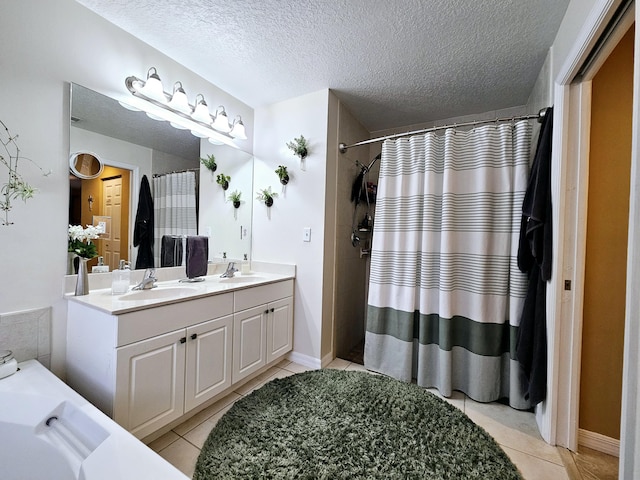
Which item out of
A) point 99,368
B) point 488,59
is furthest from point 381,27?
point 99,368

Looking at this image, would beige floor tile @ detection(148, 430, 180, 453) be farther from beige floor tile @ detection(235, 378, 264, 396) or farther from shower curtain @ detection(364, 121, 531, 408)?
shower curtain @ detection(364, 121, 531, 408)

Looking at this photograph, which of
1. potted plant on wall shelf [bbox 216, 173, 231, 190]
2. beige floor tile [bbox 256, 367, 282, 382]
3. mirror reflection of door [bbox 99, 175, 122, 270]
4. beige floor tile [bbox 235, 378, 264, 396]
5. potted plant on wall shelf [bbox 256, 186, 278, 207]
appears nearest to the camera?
mirror reflection of door [bbox 99, 175, 122, 270]

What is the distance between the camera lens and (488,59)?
71.1 inches

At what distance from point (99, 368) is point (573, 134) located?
264cm

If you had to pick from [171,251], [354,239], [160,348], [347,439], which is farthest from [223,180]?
[347,439]

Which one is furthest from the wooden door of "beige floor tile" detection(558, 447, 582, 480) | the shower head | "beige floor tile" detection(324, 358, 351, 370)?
"beige floor tile" detection(558, 447, 582, 480)

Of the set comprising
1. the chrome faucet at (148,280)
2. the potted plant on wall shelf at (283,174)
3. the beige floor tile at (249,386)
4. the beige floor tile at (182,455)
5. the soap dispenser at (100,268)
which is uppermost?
the potted plant on wall shelf at (283,174)

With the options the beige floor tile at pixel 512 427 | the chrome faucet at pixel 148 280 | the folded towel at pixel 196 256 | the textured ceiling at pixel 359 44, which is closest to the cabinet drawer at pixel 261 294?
the folded towel at pixel 196 256

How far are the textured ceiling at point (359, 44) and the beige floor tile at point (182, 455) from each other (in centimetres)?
234

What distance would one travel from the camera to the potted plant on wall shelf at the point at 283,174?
7.70 ft

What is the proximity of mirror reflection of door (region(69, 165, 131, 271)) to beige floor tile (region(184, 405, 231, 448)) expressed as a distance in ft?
3.54

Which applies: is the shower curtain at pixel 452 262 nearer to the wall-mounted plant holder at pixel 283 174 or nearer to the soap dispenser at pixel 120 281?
the wall-mounted plant holder at pixel 283 174

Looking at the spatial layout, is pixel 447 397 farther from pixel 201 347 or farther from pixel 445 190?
pixel 201 347

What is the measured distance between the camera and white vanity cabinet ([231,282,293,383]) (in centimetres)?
186
